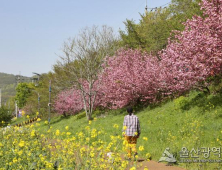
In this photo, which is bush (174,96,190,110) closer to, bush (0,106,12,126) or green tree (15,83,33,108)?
bush (0,106,12,126)

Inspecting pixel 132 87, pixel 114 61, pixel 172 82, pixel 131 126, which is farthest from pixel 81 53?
pixel 131 126

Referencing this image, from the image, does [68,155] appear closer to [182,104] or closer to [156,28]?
[182,104]

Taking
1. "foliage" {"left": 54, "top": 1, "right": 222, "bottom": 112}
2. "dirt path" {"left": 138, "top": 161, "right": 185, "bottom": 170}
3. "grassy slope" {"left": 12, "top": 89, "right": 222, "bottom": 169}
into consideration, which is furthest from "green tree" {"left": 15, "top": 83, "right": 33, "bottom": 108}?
"dirt path" {"left": 138, "top": 161, "right": 185, "bottom": 170}

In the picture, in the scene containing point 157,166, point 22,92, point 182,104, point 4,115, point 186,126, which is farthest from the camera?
point 22,92

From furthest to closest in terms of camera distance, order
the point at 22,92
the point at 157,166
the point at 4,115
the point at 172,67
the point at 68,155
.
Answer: the point at 22,92 → the point at 4,115 → the point at 172,67 → the point at 157,166 → the point at 68,155

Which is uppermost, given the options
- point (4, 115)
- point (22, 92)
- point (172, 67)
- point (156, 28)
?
point (156, 28)

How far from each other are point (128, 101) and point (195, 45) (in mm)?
12311

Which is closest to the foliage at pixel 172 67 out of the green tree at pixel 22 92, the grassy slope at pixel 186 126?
the grassy slope at pixel 186 126

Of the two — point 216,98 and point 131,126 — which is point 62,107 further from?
point 131,126

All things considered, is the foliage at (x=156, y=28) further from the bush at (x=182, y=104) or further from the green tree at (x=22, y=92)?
the green tree at (x=22, y=92)

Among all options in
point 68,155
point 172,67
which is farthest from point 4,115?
point 68,155

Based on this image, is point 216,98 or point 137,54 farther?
point 137,54

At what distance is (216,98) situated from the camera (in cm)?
1656

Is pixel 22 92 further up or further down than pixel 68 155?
further up
